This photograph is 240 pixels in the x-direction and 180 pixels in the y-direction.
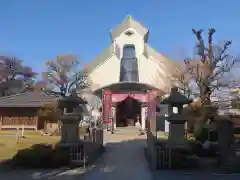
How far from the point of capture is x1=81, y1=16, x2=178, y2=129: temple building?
33.8 meters

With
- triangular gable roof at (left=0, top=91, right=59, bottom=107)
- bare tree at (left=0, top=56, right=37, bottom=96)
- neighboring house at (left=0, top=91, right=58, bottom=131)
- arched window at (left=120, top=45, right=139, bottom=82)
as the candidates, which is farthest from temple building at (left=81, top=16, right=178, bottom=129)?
bare tree at (left=0, top=56, right=37, bottom=96)

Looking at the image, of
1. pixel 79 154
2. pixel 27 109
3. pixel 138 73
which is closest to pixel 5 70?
pixel 27 109

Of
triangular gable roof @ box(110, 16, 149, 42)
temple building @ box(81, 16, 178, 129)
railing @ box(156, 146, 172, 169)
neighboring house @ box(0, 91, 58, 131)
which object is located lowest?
railing @ box(156, 146, 172, 169)

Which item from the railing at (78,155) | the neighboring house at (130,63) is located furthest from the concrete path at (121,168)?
the neighboring house at (130,63)

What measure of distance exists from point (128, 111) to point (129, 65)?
560cm

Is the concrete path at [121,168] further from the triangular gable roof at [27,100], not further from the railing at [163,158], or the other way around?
the triangular gable roof at [27,100]

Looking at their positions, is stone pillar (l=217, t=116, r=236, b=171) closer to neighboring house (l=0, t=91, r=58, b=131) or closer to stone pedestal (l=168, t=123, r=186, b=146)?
stone pedestal (l=168, t=123, r=186, b=146)

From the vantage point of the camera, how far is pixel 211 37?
25719 millimetres

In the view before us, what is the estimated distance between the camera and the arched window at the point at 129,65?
37875 mm

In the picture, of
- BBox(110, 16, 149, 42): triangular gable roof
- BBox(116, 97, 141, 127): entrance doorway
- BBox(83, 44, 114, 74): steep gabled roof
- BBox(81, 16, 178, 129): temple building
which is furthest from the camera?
BBox(110, 16, 149, 42): triangular gable roof

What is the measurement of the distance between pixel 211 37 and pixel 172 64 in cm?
836

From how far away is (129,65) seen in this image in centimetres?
3844

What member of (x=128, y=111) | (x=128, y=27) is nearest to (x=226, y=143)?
(x=128, y=111)

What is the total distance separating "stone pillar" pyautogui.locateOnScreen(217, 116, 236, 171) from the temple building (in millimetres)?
20457
